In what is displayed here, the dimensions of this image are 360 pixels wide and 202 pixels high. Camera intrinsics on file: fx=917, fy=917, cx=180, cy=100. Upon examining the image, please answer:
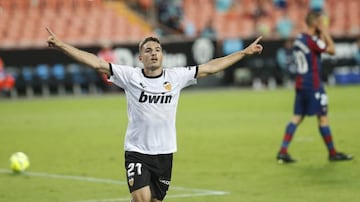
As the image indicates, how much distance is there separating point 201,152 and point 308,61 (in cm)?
333

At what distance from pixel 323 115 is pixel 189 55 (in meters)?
21.2

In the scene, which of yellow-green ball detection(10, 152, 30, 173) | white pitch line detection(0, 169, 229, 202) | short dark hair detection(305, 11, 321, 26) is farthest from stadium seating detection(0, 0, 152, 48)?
short dark hair detection(305, 11, 321, 26)

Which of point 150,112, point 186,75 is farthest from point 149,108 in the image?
point 186,75

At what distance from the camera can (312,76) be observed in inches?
575

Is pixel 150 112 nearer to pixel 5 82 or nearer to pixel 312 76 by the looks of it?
pixel 312 76

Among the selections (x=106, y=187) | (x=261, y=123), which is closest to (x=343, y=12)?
(x=261, y=123)

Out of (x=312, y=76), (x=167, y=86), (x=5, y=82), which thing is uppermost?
(x=167, y=86)

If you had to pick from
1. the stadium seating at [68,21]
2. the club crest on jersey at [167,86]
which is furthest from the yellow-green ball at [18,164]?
the stadium seating at [68,21]

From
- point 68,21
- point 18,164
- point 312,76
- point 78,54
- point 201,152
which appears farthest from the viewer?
point 68,21

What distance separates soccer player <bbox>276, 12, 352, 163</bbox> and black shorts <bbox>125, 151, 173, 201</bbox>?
5.91 metres

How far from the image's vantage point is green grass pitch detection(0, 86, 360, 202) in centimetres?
1228

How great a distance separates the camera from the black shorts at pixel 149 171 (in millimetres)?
8836

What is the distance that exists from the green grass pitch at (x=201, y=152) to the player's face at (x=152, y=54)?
3152mm

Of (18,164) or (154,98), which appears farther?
(18,164)
